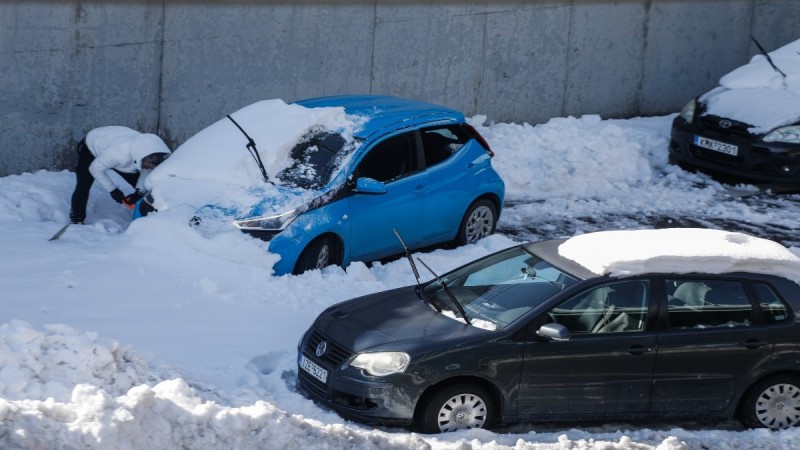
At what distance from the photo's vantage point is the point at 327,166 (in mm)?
11594

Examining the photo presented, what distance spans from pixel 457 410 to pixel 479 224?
15.4 ft

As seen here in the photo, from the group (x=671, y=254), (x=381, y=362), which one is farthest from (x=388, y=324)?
(x=671, y=254)

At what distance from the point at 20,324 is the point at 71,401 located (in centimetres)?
97

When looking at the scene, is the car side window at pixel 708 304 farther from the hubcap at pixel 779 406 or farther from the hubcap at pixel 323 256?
the hubcap at pixel 323 256

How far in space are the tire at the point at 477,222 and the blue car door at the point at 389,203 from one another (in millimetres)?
671

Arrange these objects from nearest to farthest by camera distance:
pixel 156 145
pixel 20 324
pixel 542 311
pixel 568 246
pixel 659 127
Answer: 1. pixel 20 324
2. pixel 542 311
3. pixel 568 246
4. pixel 156 145
5. pixel 659 127

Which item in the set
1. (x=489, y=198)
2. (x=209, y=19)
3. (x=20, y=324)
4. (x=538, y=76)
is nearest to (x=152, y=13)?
(x=209, y=19)

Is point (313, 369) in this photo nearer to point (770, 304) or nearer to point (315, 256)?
point (315, 256)

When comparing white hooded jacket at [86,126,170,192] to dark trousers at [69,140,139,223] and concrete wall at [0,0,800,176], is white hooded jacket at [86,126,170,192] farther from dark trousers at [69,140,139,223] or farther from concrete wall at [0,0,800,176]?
concrete wall at [0,0,800,176]

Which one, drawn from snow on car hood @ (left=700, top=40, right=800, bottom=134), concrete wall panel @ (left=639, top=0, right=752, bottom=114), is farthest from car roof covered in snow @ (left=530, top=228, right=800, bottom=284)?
concrete wall panel @ (left=639, top=0, right=752, bottom=114)

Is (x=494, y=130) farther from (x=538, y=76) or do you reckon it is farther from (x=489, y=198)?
(x=489, y=198)

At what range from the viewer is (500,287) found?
9.15 metres

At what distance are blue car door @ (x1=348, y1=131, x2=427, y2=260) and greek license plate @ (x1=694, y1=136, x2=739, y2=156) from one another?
17.1 ft

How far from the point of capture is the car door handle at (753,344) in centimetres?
886
